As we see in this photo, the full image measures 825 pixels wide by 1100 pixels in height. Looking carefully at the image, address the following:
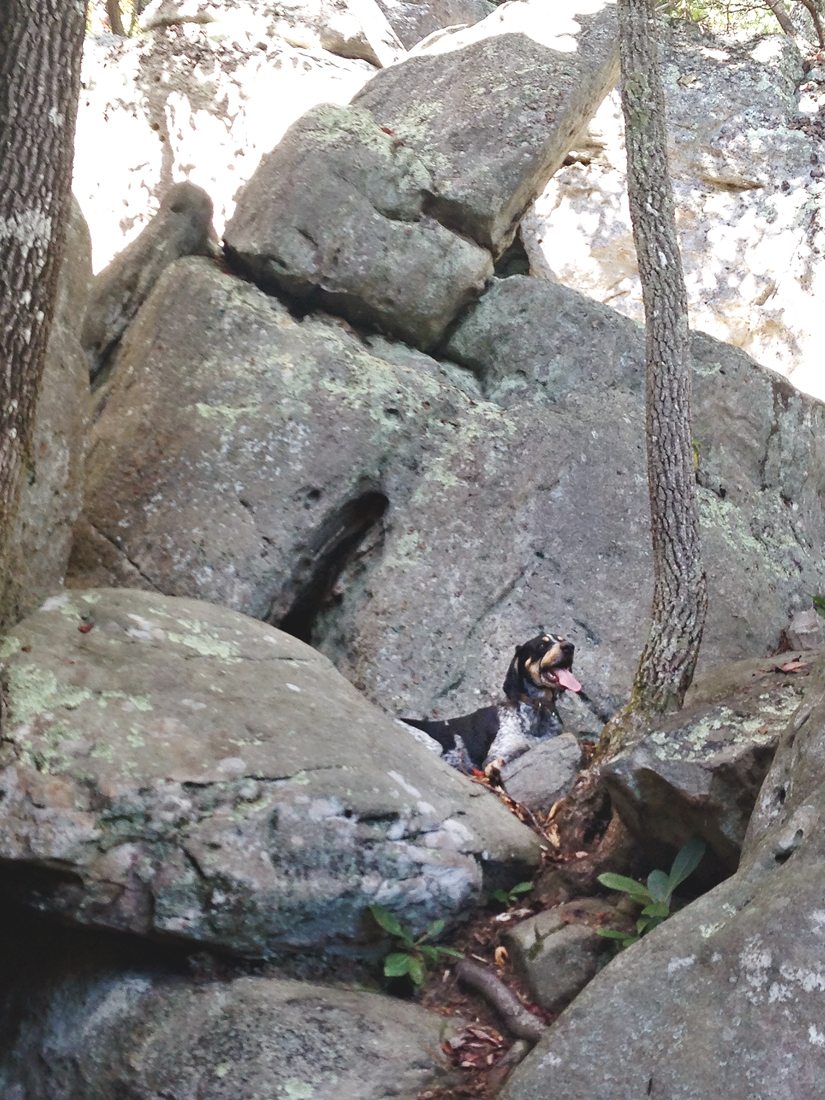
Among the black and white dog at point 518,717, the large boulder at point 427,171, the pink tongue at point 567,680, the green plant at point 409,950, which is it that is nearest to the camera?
the green plant at point 409,950

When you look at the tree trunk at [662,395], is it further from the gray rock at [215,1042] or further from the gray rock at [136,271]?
the gray rock at [136,271]

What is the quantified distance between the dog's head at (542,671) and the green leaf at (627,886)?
2063 millimetres

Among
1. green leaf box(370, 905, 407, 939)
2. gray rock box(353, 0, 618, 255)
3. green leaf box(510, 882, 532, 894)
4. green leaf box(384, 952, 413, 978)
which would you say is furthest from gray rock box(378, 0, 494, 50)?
green leaf box(384, 952, 413, 978)

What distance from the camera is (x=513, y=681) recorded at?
6281 mm

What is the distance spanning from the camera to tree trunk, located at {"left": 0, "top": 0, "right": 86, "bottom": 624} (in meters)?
3.55

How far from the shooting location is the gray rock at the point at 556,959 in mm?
3928

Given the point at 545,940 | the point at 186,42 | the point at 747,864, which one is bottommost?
the point at 545,940

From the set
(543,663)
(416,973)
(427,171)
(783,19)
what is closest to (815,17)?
(783,19)

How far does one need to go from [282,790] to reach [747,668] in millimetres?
2894

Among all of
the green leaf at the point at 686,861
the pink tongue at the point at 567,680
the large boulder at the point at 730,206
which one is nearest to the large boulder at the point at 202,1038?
the green leaf at the point at 686,861

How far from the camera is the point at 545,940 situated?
4.10 metres

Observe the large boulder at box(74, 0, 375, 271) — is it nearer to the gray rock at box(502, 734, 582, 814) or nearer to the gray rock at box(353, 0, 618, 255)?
the gray rock at box(353, 0, 618, 255)

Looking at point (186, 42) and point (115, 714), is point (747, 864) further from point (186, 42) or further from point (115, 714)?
point (186, 42)

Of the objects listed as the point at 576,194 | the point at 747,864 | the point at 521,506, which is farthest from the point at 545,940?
the point at 576,194
